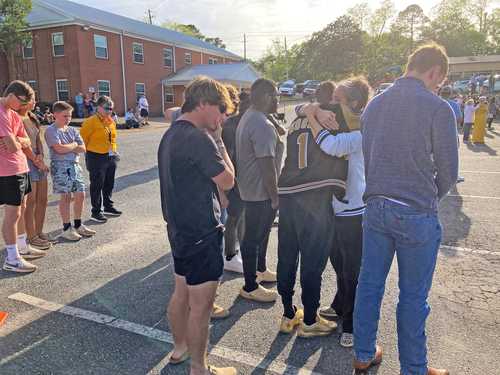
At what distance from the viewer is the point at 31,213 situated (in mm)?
5055

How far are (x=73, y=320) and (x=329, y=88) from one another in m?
2.87

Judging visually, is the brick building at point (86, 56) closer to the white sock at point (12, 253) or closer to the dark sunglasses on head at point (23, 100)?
the dark sunglasses on head at point (23, 100)

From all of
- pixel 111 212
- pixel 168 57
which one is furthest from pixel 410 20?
pixel 111 212

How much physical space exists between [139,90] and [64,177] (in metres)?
26.9

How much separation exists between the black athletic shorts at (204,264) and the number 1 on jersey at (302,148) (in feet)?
2.70

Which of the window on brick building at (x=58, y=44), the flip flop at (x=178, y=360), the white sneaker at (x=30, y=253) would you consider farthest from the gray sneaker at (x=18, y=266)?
the window on brick building at (x=58, y=44)

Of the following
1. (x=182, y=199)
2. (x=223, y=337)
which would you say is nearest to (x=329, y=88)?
(x=182, y=199)

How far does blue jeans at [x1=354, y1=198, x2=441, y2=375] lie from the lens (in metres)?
2.36

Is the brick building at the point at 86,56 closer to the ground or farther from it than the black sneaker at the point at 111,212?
farther from it

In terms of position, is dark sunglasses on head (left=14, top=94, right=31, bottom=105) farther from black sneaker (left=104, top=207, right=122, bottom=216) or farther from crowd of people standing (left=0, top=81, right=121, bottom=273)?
black sneaker (left=104, top=207, right=122, bottom=216)

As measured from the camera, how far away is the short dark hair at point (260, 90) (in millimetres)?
3453

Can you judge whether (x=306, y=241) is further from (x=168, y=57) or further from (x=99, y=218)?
(x=168, y=57)

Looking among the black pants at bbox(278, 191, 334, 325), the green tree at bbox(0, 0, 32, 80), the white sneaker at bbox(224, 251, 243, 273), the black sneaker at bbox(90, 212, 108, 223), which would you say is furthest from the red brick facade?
the black pants at bbox(278, 191, 334, 325)

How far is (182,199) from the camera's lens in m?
2.34
